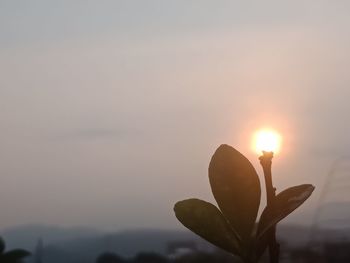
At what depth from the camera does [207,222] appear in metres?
0.84

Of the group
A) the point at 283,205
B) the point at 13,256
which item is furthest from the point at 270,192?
the point at 13,256

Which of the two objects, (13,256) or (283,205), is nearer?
(283,205)

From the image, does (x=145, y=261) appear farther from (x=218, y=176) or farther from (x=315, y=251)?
(x=218, y=176)

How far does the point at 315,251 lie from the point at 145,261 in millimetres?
559

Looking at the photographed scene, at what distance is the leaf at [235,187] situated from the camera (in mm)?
840

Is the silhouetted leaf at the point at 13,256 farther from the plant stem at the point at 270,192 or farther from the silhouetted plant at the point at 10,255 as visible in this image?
the plant stem at the point at 270,192

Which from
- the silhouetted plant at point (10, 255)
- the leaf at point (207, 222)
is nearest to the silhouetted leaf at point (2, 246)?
the silhouetted plant at point (10, 255)

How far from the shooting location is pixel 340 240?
214 centimetres

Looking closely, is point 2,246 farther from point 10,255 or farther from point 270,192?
point 270,192

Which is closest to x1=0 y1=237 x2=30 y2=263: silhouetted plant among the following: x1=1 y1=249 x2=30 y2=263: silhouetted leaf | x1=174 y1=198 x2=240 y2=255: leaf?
x1=1 y1=249 x2=30 y2=263: silhouetted leaf

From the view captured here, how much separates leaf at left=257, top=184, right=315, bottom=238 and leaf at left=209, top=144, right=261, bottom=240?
0.08ft

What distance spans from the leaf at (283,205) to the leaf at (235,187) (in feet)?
0.08

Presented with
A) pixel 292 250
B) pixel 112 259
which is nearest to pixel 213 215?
pixel 292 250

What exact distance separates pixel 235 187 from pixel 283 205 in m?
0.08
